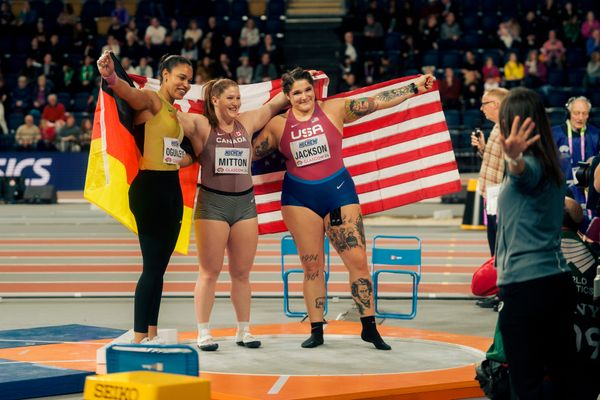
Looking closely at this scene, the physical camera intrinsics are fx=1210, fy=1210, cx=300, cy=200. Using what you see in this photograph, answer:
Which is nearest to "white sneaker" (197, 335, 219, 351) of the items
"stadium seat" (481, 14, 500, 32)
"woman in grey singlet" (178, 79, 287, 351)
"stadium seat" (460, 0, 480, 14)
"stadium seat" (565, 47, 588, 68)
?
"woman in grey singlet" (178, 79, 287, 351)

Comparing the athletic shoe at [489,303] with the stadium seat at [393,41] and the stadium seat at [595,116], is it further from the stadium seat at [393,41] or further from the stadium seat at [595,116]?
the stadium seat at [393,41]

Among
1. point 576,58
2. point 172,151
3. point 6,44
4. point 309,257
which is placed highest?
point 6,44

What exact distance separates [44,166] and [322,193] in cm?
1796

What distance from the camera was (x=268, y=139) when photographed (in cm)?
871

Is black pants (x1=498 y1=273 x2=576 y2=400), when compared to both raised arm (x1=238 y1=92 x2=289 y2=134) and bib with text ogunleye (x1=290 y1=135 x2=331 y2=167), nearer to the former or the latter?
bib with text ogunleye (x1=290 y1=135 x2=331 y2=167)

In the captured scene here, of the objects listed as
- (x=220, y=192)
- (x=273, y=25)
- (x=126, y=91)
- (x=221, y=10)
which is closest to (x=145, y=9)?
(x=221, y=10)

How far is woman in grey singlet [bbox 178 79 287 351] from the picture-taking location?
27.4ft

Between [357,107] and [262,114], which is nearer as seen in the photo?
[262,114]

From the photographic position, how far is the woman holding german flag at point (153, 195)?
785 centimetres

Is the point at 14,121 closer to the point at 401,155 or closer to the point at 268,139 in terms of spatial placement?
the point at 401,155

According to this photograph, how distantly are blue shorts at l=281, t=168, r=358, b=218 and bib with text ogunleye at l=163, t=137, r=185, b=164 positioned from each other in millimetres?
939

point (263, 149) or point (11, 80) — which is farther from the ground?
point (11, 80)

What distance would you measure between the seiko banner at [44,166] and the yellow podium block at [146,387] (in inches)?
816

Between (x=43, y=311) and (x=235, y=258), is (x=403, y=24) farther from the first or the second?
(x=235, y=258)
